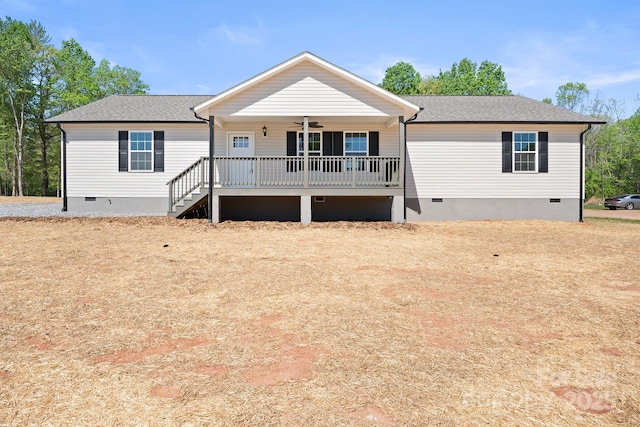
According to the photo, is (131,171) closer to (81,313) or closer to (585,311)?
(81,313)

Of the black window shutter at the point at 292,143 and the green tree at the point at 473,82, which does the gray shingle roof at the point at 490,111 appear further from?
the green tree at the point at 473,82

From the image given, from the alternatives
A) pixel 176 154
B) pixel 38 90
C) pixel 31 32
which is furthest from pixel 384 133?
pixel 31 32

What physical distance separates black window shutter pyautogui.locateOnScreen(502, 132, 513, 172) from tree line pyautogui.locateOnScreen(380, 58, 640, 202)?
32778mm

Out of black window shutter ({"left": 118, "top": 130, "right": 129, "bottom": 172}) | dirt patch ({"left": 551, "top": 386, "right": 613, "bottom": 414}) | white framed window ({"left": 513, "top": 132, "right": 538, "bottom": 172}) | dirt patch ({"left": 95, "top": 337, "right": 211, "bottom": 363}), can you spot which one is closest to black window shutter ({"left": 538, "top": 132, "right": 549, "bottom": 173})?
white framed window ({"left": 513, "top": 132, "right": 538, "bottom": 172})

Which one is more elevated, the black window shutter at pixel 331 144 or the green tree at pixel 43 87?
the green tree at pixel 43 87

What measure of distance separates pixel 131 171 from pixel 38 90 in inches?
1310

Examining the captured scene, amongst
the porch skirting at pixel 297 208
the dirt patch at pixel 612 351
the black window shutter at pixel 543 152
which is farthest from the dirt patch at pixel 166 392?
the black window shutter at pixel 543 152

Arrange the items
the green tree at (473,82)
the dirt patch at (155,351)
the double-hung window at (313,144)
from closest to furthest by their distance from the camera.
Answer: the dirt patch at (155,351), the double-hung window at (313,144), the green tree at (473,82)

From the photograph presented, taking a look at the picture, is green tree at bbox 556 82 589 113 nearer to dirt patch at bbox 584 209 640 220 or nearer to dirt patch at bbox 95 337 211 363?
dirt patch at bbox 584 209 640 220

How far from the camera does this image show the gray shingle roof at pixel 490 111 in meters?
15.1

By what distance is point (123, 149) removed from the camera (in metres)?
15.5

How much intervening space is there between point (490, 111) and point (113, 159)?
1644cm

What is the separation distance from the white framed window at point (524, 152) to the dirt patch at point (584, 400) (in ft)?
47.0

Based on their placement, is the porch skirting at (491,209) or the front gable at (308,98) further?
the porch skirting at (491,209)
